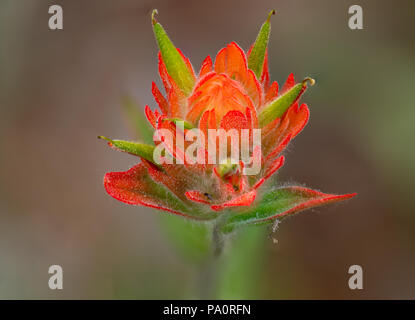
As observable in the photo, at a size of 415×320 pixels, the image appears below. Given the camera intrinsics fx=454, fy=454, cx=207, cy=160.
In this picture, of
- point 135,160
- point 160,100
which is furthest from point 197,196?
point 135,160

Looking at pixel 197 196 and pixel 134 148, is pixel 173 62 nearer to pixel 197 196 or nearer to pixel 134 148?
pixel 134 148

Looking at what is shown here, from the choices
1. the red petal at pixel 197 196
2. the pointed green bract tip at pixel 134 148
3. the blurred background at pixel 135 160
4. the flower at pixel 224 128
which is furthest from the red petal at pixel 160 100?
the blurred background at pixel 135 160

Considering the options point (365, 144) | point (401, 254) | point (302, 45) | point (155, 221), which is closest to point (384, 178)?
point (365, 144)

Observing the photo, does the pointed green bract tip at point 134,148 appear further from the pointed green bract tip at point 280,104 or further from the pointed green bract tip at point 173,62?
the pointed green bract tip at point 280,104

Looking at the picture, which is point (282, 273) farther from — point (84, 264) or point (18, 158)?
point (18, 158)

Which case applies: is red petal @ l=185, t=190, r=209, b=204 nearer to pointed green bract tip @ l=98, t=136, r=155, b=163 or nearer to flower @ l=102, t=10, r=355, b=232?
flower @ l=102, t=10, r=355, b=232

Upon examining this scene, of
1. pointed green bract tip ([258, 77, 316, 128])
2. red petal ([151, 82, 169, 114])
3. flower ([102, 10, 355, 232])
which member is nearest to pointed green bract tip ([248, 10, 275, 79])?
flower ([102, 10, 355, 232])
